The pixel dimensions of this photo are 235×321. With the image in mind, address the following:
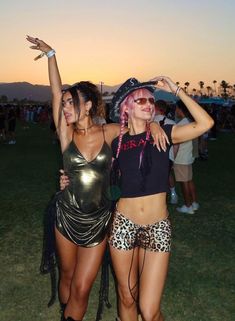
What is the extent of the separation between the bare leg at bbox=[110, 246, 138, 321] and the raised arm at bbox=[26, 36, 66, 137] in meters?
1.24

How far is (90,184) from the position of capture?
11.0 ft

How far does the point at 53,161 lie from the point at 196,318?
11161 mm

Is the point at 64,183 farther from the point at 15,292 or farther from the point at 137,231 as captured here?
the point at 15,292

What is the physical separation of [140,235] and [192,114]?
107 cm

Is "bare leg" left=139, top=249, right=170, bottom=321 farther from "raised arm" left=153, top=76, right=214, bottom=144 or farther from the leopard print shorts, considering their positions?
"raised arm" left=153, top=76, right=214, bottom=144

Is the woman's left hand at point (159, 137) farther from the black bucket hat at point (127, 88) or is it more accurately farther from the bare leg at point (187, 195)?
the bare leg at point (187, 195)

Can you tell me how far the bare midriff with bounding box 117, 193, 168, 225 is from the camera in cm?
318

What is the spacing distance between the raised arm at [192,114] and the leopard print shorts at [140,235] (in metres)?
0.72

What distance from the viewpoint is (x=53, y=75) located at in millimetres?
3645

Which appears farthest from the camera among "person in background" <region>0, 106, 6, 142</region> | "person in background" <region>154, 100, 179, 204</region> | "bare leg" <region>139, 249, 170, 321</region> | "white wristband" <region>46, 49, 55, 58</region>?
"person in background" <region>0, 106, 6, 142</region>

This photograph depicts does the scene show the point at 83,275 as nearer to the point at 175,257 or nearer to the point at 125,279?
the point at 125,279

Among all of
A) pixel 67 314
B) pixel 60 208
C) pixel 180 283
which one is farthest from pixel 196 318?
pixel 60 208

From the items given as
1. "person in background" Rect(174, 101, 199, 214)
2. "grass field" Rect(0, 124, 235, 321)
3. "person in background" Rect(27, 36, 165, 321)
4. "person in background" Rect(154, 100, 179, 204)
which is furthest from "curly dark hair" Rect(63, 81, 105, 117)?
"person in background" Rect(174, 101, 199, 214)

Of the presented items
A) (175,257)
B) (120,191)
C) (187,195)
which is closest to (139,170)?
(120,191)
